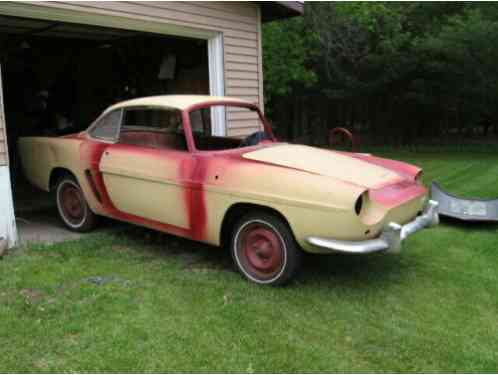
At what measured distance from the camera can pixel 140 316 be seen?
3549 mm

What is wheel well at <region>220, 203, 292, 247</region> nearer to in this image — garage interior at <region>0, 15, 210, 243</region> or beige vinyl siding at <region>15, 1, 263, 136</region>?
beige vinyl siding at <region>15, 1, 263, 136</region>

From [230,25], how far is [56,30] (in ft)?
11.3

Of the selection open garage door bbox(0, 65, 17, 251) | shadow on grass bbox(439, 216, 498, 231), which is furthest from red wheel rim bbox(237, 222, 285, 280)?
shadow on grass bbox(439, 216, 498, 231)

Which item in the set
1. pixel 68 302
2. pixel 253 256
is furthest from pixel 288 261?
pixel 68 302

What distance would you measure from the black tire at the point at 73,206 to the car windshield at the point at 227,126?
1540 mm

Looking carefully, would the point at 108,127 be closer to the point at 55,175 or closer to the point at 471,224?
the point at 55,175

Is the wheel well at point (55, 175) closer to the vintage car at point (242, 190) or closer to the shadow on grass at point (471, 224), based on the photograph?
the vintage car at point (242, 190)

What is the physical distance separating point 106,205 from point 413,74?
1677 centimetres

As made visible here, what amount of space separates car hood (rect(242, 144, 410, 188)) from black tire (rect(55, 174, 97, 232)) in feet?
7.48

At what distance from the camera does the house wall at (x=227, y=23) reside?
5961mm

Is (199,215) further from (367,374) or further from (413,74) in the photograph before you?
(413,74)

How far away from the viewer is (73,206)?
5.78m

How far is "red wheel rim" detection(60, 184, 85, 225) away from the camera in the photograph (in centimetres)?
567

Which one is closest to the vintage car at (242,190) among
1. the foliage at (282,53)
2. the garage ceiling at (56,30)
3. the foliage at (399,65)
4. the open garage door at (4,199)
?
the open garage door at (4,199)
